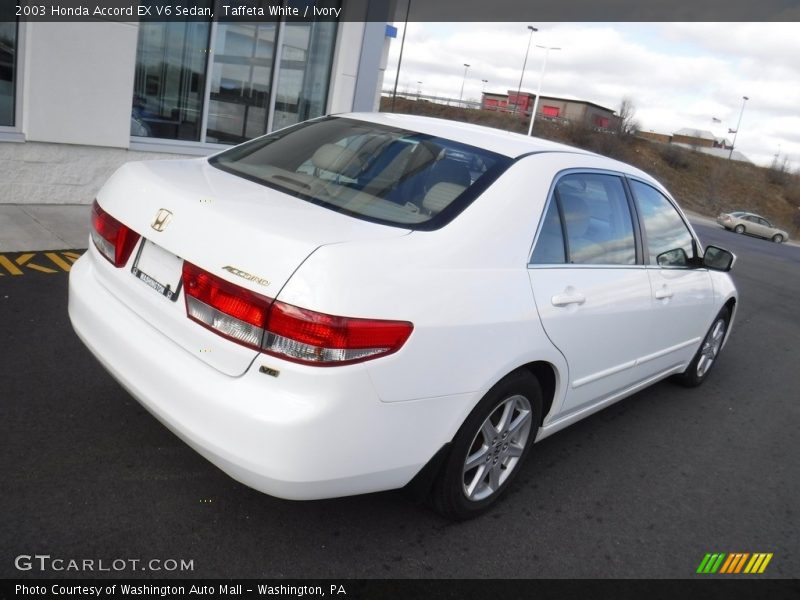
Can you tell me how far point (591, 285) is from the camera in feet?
11.1

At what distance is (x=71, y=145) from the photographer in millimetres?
7965

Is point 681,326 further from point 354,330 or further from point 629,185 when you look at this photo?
point 354,330

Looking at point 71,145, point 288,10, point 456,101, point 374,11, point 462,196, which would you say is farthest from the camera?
point 456,101

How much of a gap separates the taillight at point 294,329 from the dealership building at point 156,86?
20.3ft

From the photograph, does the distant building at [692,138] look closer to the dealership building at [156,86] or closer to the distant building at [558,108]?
the distant building at [558,108]

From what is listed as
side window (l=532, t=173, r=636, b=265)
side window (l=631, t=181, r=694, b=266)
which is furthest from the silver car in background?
side window (l=532, t=173, r=636, b=265)

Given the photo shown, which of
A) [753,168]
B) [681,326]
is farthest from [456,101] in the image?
[681,326]

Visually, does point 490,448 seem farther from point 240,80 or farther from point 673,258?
point 240,80

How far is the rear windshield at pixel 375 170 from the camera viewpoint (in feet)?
9.50

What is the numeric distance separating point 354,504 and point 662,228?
8.27ft

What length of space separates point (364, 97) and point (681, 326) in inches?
319

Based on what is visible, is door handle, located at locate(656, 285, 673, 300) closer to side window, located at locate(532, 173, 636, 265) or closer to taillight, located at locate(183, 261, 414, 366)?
side window, located at locate(532, 173, 636, 265)

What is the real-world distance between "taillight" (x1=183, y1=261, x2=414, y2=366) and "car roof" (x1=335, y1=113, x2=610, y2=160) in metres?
1.28
